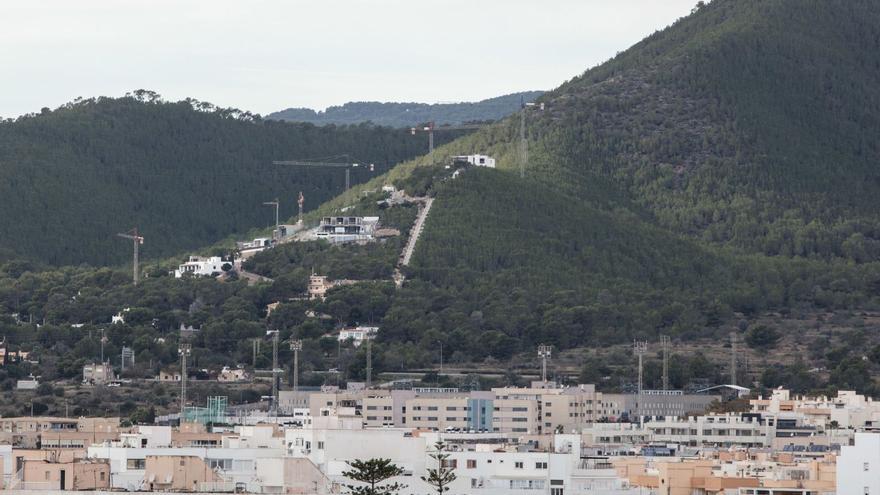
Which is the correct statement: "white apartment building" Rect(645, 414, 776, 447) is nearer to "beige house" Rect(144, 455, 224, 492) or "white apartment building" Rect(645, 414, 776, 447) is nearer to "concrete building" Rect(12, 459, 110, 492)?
"beige house" Rect(144, 455, 224, 492)

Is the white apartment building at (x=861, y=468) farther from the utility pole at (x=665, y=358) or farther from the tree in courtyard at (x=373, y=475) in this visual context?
the utility pole at (x=665, y=358)

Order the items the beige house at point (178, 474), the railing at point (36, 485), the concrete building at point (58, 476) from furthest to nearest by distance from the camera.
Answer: the beige house at point (178, 474), the concrete building at point (58, 476), the railing at point (36, 485)

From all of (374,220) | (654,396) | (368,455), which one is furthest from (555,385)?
(368,455)

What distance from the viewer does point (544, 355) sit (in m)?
152

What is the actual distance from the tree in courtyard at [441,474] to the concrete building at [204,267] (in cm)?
12253

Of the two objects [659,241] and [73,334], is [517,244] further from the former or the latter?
[73,334]

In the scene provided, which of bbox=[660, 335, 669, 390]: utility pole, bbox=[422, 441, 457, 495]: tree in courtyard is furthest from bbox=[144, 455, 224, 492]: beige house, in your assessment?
bbox=[660, 335, 669, 390]: utility pole

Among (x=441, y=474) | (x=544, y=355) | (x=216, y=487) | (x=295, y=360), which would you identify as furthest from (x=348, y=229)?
(x=216, y=487)

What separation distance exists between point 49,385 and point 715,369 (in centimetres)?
3217

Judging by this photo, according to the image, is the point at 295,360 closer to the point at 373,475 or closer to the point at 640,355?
the point at 640,355

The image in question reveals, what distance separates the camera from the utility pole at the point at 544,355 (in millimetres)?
150875

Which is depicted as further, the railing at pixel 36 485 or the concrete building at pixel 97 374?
the concrete building at pixel 97 374

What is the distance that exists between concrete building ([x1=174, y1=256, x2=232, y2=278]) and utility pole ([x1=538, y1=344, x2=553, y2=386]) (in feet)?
108

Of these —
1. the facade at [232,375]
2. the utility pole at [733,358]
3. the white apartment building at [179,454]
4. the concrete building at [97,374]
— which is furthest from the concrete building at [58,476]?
the facade at [232,375]
